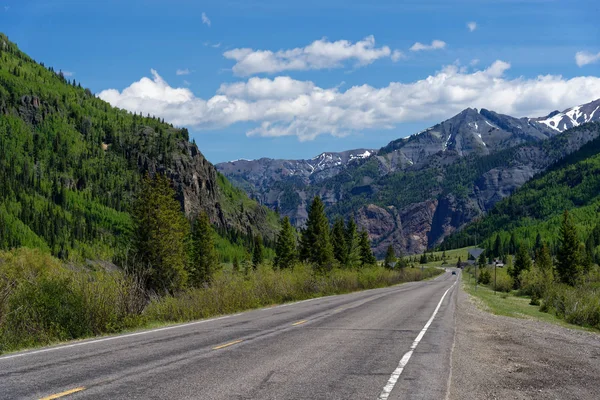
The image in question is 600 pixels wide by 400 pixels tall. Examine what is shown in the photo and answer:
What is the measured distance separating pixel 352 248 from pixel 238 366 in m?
74.3

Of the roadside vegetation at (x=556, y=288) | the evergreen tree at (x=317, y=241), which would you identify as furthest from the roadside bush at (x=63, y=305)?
the evergreen tree at (x=317, y=241)

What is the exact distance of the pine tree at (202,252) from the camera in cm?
7631

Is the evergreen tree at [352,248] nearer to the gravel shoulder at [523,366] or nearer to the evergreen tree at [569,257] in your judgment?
the evergreen tree at [569,257]

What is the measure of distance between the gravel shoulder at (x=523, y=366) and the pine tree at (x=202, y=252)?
61068 mm

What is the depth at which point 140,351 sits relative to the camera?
11.6 m

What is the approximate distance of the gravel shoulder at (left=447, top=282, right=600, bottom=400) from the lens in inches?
368

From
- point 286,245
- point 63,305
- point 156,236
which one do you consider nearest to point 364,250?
point 286,245

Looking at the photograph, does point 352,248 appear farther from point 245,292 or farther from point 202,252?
point 245,292

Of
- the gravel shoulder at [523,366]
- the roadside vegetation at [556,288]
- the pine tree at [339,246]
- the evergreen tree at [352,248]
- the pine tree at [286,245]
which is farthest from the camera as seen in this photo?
the evergreen tree at [352,248]

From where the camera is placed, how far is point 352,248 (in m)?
83.7

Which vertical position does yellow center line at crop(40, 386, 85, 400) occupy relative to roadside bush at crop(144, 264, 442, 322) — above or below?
above

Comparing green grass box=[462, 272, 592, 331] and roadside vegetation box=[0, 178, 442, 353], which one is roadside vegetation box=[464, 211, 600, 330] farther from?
roadside vegetation box=[0, 178, 442, 353]

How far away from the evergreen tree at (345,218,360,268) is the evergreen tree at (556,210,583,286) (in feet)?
92.1

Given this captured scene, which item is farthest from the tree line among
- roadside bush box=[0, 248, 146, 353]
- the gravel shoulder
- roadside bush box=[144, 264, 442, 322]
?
the gravel shoulder
